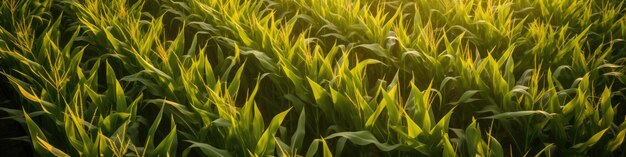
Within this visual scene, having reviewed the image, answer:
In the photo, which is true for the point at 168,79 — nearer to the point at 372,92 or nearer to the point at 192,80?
the point at 192,80

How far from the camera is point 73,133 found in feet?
5.50

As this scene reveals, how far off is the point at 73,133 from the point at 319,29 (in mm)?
1608

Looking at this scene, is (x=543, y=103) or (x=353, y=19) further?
(x=353, y=19)

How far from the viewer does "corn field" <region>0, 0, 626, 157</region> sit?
1746 millimetres

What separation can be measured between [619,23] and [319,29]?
1.38 m

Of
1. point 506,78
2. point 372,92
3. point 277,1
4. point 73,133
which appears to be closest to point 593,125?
point 506,78

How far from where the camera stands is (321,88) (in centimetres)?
200

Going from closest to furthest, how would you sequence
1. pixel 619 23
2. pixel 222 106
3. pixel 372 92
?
pixel 222 106 → pixel 372 92 → pixel 619 23

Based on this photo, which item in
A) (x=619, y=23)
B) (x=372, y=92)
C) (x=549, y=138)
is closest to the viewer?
(x=549, y=138)

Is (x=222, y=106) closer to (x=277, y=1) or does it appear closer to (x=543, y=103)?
(x=543, y=103)

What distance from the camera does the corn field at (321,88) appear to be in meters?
1.75

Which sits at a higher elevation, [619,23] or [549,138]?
[619,23]

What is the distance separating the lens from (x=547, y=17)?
3148 millimetres

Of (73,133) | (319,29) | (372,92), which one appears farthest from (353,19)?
(73,133)
